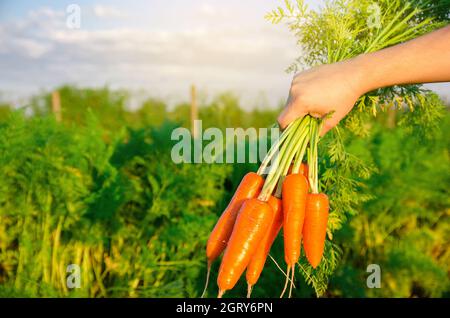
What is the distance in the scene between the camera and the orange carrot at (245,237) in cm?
217

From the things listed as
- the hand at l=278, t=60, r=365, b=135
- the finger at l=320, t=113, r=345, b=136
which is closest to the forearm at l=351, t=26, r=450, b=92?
the hand at l=278, t=60, r=365, b=135

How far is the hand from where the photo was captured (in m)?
2.04

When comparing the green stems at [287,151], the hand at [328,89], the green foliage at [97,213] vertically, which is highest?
the hand at [328,89]

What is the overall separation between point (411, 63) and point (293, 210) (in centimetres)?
71

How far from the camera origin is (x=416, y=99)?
2.80m

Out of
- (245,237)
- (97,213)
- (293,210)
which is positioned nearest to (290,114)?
(293,210)

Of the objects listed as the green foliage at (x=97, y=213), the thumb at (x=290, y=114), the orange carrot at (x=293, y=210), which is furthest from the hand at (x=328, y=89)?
the green foliage at (x=97, y=213)

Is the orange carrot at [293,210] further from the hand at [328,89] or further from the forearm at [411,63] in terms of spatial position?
the forearm at [411,63]

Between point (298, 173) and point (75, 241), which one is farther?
point (75, 241)

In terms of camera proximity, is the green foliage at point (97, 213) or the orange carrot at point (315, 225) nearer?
the orange carrot at point (315, 225)

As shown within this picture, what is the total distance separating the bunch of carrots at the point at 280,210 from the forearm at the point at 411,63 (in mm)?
273
